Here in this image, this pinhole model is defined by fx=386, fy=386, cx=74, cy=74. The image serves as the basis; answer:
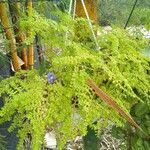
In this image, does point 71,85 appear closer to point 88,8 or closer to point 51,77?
point 51,77

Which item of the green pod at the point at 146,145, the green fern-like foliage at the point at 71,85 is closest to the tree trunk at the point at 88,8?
the green fern-like foliage at the point at 71,85

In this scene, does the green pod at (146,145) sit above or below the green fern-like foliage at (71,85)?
below

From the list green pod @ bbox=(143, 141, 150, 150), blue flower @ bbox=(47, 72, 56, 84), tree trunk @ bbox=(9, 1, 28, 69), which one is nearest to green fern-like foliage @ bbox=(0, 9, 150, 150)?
blue flower @ bbox=(47, 72, 56, 84)

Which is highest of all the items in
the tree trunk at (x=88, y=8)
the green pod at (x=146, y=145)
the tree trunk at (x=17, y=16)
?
the tree trunk at (x=88, y=8)

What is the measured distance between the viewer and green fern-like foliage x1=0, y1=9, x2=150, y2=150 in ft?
1.90

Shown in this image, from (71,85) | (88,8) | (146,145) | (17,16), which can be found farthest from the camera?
(17,16)

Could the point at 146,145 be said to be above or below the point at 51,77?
below

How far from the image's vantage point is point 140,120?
78 centimetres

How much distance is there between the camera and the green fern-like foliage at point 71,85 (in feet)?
1.90

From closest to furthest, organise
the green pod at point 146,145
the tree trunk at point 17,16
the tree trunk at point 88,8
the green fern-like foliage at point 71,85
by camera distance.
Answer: the green fern-like foliage at point 71,85
the green pod at point 146,145
the tree trunk at point 88,8
the tree trunk at point 17,16

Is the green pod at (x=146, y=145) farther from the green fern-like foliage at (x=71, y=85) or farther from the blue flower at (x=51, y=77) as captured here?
the blue flower at (x=51, y=77)

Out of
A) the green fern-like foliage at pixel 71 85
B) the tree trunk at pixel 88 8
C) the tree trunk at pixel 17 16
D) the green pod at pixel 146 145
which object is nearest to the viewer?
the green fern-like foliage at pixel 71 85

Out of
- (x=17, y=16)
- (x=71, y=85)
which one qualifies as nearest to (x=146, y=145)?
(x=71, y=85)

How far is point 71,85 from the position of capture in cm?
59
